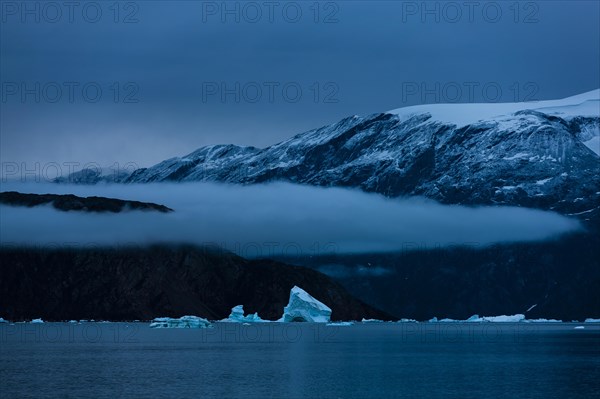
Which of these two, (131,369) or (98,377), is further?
(131,369)

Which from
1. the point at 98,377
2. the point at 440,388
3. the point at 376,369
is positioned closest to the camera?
the point at 440,388

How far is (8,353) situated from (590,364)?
106 meters

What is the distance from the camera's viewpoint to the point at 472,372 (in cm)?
14800

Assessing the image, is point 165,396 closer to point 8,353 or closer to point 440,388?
point 440,388

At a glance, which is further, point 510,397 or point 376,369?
point 376,369

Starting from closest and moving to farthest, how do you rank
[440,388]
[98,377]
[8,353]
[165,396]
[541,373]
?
[165,396]
[440,388]
[98,377]
[541,373]
[8,353]

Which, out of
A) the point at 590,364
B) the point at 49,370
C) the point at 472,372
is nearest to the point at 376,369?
the point at 472,372

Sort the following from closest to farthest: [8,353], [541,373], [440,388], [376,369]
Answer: [440,388] → [541,373] → [376,369] → [8,353]

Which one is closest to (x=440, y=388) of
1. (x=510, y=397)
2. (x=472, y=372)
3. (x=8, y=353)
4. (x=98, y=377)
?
(x=510, y=397)

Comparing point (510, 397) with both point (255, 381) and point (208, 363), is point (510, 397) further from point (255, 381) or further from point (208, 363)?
point (208, 363)

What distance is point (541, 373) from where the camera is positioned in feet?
477

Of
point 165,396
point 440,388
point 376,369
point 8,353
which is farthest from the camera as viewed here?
point 8,353

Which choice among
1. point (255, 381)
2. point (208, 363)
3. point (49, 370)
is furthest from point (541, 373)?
point (49, 370)

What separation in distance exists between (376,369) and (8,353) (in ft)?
249
